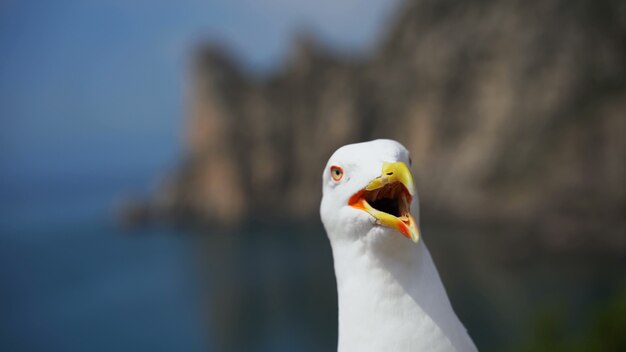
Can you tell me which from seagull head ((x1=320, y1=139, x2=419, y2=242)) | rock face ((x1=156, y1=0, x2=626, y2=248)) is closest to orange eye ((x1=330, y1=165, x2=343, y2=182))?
seagull head ((x1=320, y1=139, x2=419, y2=242))

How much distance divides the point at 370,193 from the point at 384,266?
5.2 inches

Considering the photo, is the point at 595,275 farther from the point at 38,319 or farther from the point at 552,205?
the point at 38,319

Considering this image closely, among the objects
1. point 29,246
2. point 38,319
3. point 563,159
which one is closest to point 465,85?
point 563,159

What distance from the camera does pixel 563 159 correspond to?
15344 millimetres

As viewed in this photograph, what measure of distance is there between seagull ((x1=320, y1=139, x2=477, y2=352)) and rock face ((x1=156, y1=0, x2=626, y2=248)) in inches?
449

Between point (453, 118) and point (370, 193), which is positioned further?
point (453, 118)

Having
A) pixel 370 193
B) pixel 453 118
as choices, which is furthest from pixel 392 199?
pixel 453 118

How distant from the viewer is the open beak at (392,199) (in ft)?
3.47

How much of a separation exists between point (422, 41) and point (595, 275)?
10806 millimetres

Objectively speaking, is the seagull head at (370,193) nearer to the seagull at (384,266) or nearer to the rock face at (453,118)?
the seagull at (384,266)

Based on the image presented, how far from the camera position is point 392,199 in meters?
1.18

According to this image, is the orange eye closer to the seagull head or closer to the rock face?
the seagull head

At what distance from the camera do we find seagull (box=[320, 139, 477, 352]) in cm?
109

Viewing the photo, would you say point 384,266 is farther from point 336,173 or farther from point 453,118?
point 453,118
